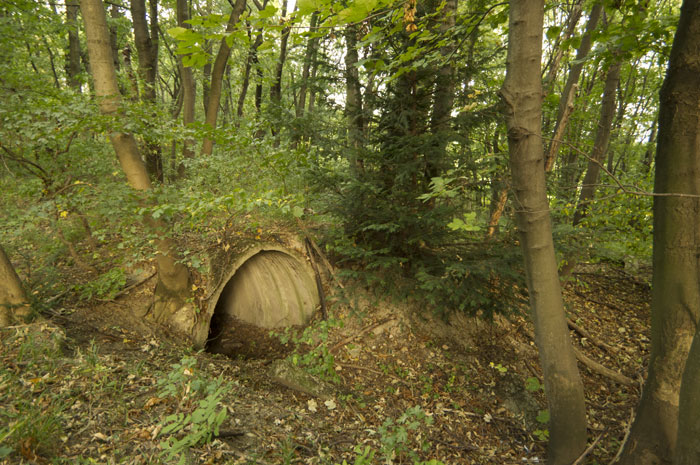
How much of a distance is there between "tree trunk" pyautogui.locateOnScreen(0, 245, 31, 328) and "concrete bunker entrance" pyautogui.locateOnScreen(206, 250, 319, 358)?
244cm

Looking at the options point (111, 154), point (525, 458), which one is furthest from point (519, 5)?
point (111, 154)

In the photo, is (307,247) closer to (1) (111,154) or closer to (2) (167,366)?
(2) (167,366)

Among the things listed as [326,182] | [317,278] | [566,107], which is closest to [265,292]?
[317,278]

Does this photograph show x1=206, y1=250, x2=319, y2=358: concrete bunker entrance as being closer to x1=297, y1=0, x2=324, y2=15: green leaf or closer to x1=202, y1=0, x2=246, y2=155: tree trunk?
x1=202, y1=0, x2=246, y2=155: tree trunk

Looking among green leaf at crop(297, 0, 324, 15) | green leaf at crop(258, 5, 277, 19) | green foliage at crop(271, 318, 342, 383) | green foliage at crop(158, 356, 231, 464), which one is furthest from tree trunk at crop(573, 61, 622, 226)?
green foliage at crop(158, 356, 231, 464)

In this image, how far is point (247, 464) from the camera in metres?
2.76

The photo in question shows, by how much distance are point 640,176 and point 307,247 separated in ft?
25.5

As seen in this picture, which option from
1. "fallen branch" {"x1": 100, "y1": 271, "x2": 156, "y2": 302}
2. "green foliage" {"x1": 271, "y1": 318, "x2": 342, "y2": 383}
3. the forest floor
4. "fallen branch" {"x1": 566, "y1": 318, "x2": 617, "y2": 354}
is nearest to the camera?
the forest floor

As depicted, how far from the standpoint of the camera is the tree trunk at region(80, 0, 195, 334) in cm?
421

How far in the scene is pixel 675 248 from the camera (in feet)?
8.29

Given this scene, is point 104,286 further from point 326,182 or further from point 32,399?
point 326,182

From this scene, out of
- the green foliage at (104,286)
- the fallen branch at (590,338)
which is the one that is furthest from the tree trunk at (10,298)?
the fallen branch at (590,338)

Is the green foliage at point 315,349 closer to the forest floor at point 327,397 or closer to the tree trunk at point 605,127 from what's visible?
the forest floor at point 327,397

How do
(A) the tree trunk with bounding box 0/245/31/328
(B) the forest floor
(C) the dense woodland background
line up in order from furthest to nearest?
(C) the dense woodland background
(A) the tree trunk with bounding box 0/245/31/328
(B) the forest floor
